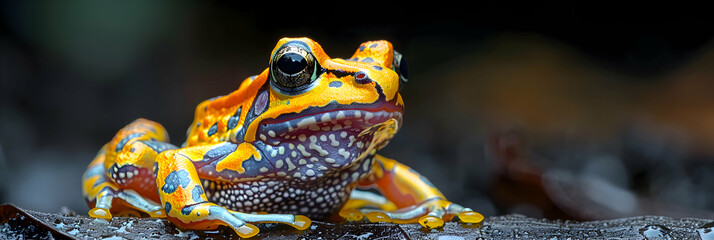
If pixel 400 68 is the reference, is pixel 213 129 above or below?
below

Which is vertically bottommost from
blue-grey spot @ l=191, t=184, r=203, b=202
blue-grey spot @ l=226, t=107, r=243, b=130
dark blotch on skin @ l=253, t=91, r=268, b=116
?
blue-grey spot @ l=191, t=184, r=203, b=202

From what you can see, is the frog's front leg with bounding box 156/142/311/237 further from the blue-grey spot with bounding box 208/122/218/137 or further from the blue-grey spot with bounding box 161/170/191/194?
the blue-grey spot with bounding box 208/122/218/137

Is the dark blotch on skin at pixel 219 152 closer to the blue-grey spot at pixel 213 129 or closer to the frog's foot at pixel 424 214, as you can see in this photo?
the blue-grey spot at pixel 213 129

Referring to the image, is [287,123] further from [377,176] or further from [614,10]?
[614,10]


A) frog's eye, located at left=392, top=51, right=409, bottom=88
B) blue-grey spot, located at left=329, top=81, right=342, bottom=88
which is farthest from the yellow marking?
frog's eye, located at left=392, top=51, right=409, bottom=88

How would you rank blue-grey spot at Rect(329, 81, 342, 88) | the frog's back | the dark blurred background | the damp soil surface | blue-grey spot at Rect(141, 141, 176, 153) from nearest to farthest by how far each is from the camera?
the damp soil surface → blue-grey spot at Rect(329, 81, 342, 88) → the frog's back → blue-grey spot at Rect(141, 141, 176, 153) → the dark blurred background

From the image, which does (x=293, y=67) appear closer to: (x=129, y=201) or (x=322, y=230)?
(x=322, y=230)

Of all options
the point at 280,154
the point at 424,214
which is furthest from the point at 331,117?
the point at 424,214
